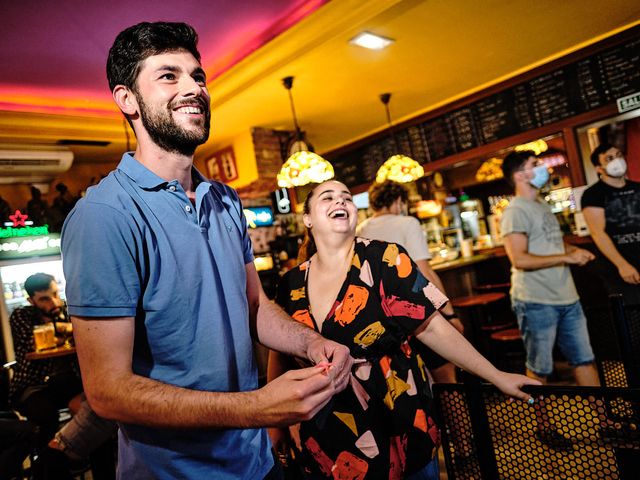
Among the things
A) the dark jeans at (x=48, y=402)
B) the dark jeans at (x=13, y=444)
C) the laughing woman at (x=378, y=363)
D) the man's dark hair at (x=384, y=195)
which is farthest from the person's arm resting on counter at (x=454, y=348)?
the dark jeans at (x=48, y=402)

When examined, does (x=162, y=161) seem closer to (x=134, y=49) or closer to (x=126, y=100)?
(x=126, y=100)

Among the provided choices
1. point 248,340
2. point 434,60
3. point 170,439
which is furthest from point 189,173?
point 434,60

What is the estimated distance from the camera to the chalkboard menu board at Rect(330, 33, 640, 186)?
A: 4855 millimetres

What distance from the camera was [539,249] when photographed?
10.3ft

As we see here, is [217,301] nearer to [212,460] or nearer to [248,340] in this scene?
[248,340]

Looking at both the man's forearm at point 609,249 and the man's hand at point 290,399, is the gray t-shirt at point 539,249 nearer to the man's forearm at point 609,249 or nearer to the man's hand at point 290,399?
the man's forearm at point 609,249

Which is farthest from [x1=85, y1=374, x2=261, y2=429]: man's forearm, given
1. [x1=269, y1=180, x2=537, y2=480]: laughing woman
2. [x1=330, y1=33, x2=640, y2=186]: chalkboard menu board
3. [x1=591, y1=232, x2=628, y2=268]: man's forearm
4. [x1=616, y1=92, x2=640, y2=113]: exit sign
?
[x1=330, y1=33, x2=640, y2=186]: chalkboard menu board

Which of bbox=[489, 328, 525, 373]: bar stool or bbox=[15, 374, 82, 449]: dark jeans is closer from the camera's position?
bbox=[15, 374, 82, 449]: dark jeans

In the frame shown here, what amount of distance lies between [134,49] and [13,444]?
2.36 metres

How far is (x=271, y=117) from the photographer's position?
19.0ft

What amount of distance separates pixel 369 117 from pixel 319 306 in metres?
5.29

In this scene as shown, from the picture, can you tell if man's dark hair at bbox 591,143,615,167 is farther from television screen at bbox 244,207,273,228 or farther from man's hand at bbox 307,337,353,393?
television screen at bbox 244,207,273,228

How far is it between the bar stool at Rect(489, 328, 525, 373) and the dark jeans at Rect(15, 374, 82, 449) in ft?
12.7

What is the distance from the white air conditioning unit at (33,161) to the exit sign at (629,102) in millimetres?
6534
